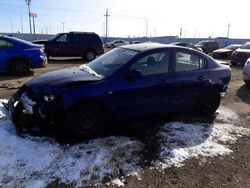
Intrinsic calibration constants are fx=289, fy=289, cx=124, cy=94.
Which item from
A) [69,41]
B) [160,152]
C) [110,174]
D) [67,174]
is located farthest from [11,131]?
[69,41]

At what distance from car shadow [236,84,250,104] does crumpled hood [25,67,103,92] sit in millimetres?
5308

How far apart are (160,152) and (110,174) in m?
1.05

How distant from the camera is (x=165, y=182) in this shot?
A: 375 cm

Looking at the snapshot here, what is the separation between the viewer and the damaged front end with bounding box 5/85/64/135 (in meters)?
4.55

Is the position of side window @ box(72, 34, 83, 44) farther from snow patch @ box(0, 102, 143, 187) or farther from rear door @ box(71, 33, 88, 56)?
snow patch @ box(0, 102, 143, 187)

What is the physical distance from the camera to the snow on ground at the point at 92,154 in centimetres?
370

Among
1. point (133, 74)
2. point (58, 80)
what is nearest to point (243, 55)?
point (133, 74)

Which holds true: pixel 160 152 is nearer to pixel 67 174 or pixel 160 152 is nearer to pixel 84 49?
pixel 67 174

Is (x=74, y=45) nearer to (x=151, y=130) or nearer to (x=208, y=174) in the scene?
(x=151, y=130)

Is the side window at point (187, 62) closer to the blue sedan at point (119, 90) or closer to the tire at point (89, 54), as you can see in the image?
the blue sedan at point (119, 90)

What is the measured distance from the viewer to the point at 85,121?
483cm

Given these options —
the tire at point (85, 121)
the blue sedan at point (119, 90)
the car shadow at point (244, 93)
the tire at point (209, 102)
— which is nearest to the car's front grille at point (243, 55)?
the car shadow at point (244, 93)

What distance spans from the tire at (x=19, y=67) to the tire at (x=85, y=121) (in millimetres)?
7122

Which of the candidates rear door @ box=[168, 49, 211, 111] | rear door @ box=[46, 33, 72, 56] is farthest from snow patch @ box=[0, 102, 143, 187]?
rear door @ box=[46, 33, 72, 56]
